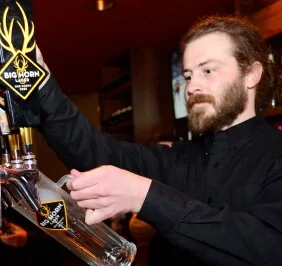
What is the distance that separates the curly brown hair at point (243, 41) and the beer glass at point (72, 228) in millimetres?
655

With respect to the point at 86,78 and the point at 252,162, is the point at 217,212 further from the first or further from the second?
the point at 86,78

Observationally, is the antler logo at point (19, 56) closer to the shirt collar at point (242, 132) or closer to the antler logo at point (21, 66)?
the antler logo at point (21, 66)

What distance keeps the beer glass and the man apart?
3cm

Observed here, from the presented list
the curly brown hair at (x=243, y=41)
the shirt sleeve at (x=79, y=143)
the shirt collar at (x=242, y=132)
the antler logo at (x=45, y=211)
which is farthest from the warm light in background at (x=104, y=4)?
the antler logo at (x=45, y=211)

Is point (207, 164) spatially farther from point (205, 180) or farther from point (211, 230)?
point (211, 230)

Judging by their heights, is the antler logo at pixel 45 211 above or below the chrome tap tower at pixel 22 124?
below

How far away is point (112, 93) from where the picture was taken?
12.4ft

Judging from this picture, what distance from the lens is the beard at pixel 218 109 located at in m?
1.10

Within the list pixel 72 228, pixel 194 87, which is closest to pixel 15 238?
pixel 194 87

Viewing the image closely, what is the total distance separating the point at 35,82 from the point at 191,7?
2.18 meters

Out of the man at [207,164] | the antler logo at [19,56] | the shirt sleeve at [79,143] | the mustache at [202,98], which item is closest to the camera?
the antler logo at [19,56]

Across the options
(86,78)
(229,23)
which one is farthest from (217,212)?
(86,78)

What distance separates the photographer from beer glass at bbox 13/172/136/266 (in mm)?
628

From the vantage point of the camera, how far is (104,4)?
96.9 inches
